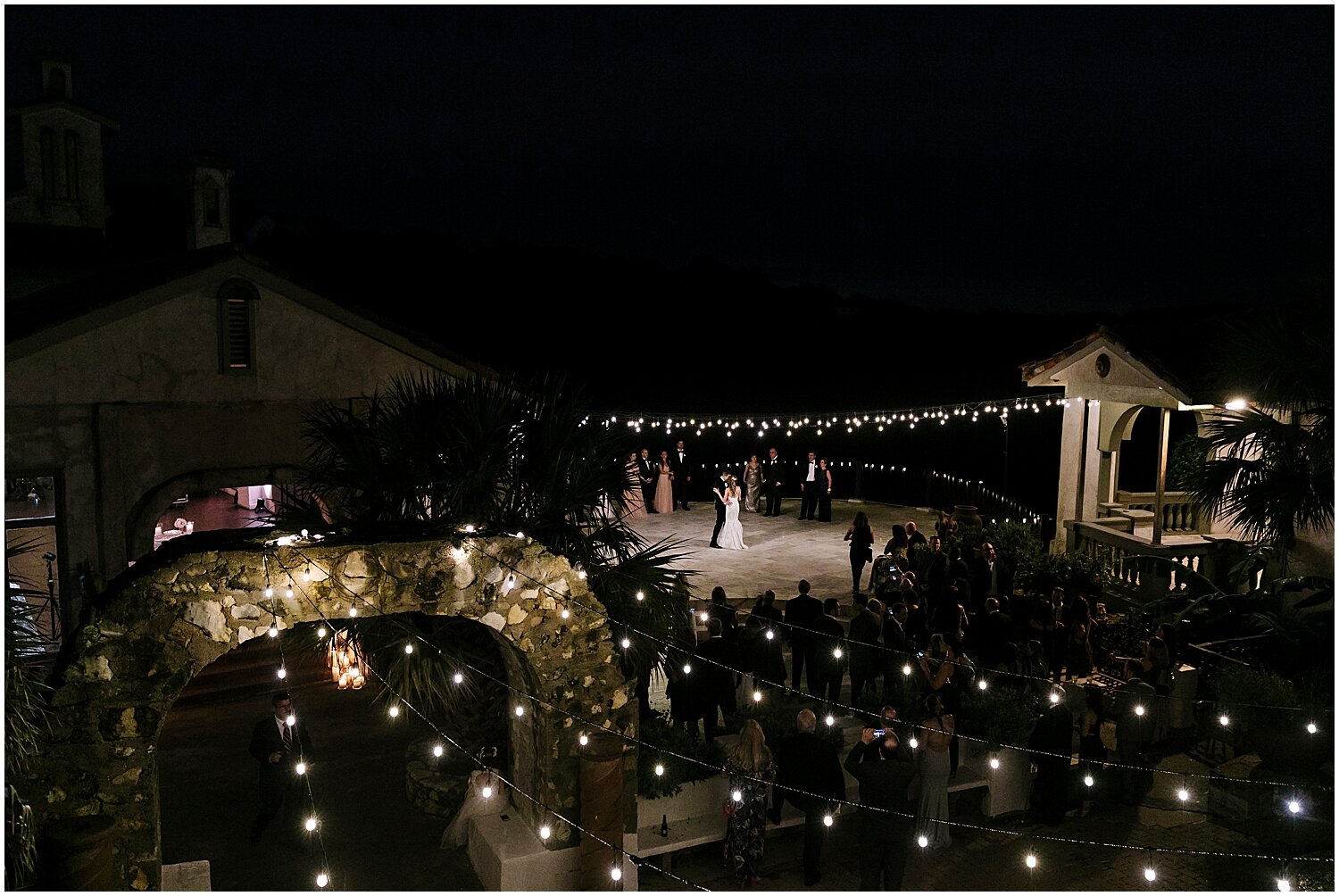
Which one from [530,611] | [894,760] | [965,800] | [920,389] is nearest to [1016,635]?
[965,800]

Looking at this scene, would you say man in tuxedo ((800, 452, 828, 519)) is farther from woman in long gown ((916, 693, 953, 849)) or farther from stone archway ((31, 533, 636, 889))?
stone archway ((31, 533, 636, 889))

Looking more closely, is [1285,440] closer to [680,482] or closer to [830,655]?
[830,655]

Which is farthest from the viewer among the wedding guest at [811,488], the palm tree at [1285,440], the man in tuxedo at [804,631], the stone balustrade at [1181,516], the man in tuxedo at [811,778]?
the wedding guest at [811,488]

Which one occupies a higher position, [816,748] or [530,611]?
[530,611]

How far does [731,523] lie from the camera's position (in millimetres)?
19750

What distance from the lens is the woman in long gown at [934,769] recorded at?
9.02m

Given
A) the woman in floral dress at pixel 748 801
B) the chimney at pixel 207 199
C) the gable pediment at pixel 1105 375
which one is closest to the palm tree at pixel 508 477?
the woman in floral dress at pixel 748 801

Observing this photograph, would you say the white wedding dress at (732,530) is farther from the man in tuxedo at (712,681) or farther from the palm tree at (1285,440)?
the palm tree at (1285,440)

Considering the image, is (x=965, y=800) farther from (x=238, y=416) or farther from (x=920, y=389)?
(x=920, y=389)

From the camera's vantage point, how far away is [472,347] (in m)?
46.7

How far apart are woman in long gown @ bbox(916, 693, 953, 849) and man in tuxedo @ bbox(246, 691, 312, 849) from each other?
5.62m

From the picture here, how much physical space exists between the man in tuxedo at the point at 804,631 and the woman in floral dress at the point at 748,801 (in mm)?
2835

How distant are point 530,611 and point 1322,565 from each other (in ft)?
40.7

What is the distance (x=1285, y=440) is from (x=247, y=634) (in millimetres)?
10318
